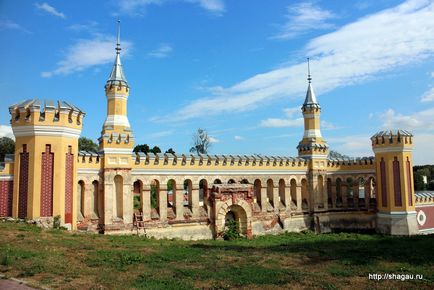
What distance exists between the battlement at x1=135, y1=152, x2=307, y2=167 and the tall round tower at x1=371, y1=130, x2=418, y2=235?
6.58 metres

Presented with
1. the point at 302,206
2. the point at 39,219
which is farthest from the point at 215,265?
the point at 302,206

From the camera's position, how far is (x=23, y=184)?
1936 centimetres

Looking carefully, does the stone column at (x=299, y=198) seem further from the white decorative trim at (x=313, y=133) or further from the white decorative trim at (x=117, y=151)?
the white decorative trim at (x=117, y=151)

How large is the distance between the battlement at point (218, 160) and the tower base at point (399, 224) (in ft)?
26.2

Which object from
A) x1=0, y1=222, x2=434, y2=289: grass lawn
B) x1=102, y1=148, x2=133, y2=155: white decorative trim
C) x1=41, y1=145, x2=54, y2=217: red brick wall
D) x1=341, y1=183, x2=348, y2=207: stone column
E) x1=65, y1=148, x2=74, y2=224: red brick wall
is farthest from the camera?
x1=341, y1=183, x2=348, y2=207: stone column

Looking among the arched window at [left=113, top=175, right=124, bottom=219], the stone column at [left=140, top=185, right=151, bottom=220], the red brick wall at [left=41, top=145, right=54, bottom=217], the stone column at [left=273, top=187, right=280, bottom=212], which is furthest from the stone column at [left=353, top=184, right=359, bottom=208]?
the red brick wall at [left=41, top=145, right=54, bottom=217]

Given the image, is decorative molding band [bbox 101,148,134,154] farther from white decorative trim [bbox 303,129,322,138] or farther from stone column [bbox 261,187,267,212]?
white decorative trim [bbox 303,129,322,138]

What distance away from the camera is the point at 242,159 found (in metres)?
29.9

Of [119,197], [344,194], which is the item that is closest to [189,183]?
[119,197]

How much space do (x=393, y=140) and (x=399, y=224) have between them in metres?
6.79

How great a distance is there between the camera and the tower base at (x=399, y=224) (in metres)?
30.9

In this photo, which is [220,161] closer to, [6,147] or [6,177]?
[6,177]

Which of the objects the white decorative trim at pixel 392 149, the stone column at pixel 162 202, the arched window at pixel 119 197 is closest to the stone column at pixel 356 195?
the white decorative trim at pixel 392 149

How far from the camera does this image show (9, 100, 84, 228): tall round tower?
63.1 feet
